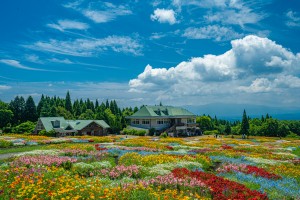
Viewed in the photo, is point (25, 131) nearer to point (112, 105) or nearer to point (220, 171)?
point (112, 105)

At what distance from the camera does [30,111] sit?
88.5 meters

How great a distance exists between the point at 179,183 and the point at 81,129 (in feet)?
199

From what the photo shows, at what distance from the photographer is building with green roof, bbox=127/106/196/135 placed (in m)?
73.2

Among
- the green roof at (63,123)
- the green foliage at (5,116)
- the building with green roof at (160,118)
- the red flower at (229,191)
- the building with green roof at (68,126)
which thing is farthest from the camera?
the green foliage at (5,116)

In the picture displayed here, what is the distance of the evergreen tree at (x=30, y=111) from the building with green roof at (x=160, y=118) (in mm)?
34935

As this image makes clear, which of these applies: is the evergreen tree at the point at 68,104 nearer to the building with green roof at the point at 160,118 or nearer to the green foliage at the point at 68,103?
the green foliage at the point at 68,103

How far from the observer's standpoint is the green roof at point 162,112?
7422cm

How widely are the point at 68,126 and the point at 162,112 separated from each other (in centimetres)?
2751

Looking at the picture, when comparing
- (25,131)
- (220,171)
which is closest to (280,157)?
(220,171)


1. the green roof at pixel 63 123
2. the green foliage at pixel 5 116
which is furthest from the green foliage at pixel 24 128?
the green foliage at pixel 5 116

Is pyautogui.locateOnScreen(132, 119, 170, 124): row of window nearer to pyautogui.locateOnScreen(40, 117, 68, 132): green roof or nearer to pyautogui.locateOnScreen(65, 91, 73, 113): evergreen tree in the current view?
pyautogui.locateOnScreen(40, 117, 68, 132): green roof

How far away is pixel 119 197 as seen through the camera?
8.30 meters

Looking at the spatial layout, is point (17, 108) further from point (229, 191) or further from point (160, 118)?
point (229, 191)

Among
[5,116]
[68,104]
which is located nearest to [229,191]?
[5,116]
